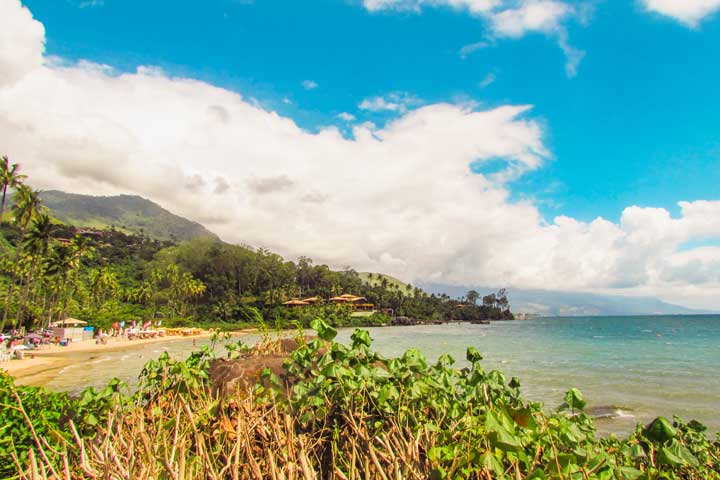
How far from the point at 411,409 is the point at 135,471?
1.79 m

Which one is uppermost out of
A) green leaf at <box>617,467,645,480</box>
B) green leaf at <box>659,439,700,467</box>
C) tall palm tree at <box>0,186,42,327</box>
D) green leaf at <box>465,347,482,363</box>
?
tall palm tree at <box>0,186,42,327</box>

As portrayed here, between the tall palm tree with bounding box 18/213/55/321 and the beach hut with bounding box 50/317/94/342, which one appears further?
the beach hut with bounding box 50/317/94/342

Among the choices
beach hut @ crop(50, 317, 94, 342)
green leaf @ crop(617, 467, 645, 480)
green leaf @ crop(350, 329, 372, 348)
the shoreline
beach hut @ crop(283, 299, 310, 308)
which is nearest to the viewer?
green leaf @ crop(617, 467, 645, 480)

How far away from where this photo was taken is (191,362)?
442cm

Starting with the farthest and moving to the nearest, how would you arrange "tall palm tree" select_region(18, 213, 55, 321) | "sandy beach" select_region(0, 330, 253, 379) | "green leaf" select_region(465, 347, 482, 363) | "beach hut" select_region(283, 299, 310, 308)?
"beach hut" select_region(283, 299, 310, 308) → "tall palm tree" select_region(18, 213, 55, 321) → "sandy beach" select_region(0, 330, 253, 379) → "green leaf" select_region(465, 347, 482, 363)

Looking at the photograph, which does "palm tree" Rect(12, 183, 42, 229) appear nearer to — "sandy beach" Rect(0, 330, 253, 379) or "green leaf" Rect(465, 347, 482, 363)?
"sandy beach" Rect(0, 330, 253, 379)

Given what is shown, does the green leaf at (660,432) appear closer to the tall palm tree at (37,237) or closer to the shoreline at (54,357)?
the shoreline at (54,357)

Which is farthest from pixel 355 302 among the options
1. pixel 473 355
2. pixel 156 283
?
pixel 473 355

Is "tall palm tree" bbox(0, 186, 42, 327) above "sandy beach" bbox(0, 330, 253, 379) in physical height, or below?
above

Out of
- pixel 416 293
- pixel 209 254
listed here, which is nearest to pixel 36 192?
pixel 209 254

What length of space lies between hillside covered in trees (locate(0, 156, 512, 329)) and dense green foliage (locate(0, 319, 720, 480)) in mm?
30343

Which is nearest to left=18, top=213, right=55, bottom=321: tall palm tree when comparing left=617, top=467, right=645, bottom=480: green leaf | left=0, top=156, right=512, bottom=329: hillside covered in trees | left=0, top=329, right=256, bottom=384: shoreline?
left=0, top=156, right=512, bottom=329: hillside covered in trees

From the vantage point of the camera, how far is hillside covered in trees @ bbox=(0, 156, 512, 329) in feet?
113

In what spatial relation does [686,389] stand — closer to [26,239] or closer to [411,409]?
[411,409]
